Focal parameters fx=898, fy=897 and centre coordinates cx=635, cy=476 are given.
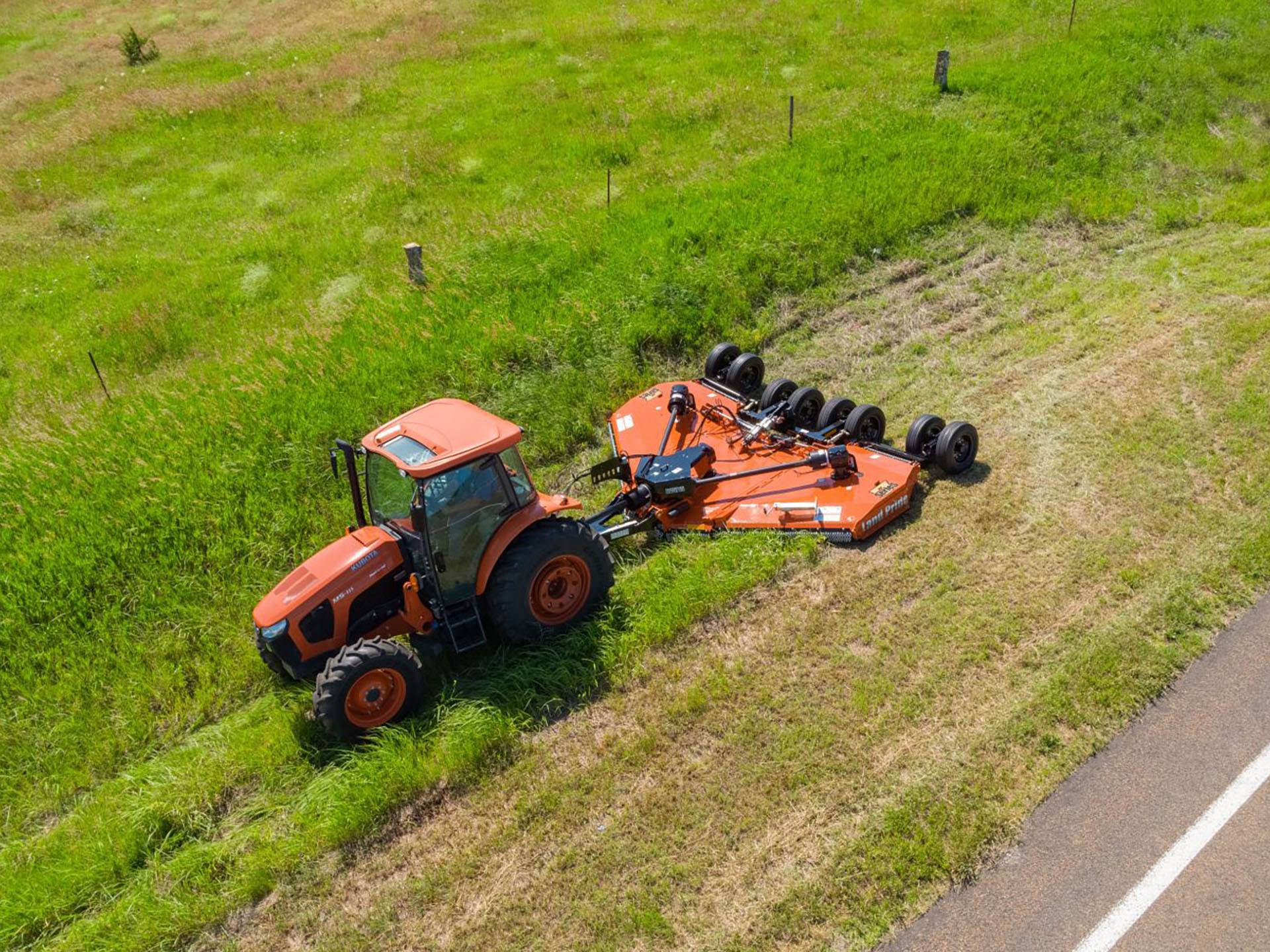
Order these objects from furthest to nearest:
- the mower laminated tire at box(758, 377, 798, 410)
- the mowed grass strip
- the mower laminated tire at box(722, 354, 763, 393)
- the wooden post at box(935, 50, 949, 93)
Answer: the wooden post at box(935, 50, 949, 93) < the mower laminated tire at box(722, 354, 763, 393) < the mower laminated tire at box(758, 377, 798, 410) < the mowed grass strip

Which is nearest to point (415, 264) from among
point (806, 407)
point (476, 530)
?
point (806, 407)

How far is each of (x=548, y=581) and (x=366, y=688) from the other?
1.79 m

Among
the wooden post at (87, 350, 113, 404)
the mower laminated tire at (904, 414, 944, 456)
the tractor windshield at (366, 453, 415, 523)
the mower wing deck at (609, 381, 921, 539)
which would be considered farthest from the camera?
the wooden post at (87, 350, 113, 404)

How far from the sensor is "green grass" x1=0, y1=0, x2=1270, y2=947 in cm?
743

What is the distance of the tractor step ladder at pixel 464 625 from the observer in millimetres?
7816

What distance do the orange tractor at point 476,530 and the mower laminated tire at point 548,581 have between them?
0.05 ft

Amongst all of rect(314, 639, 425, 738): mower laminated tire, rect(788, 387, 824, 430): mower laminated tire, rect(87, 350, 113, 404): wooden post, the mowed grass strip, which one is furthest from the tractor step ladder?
rect(87, 350, 113, 404): wooden post

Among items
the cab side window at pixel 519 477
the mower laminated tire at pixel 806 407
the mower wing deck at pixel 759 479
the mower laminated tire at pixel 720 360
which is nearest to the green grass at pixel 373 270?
the mower wing deck at pixel 759 479

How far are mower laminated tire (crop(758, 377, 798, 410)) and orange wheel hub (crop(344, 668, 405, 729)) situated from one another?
18.3 ft

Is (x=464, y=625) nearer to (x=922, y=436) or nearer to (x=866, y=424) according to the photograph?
(x=866, y=424)

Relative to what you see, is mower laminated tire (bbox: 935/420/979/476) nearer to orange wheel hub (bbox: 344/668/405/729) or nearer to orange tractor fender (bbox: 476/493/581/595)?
orange tractor fender (bbox: 476/493/581/595)

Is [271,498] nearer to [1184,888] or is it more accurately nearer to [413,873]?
[413,873]

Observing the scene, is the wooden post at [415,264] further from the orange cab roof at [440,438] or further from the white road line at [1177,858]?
the white road line at [1177,858]

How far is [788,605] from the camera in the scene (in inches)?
327
